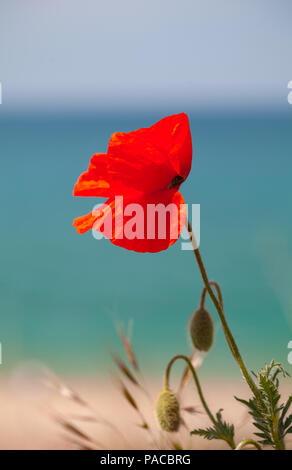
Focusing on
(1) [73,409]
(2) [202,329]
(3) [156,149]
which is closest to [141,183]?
(3) [156,149]

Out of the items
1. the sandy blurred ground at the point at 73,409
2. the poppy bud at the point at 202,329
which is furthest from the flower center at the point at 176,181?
the sandy blurred ground at the point at 73,409

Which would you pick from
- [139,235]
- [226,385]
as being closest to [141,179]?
[139,235]

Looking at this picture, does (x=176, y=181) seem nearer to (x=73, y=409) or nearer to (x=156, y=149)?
(x=156, y=149)

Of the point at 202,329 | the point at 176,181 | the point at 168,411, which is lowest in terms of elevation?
the point at 168,411

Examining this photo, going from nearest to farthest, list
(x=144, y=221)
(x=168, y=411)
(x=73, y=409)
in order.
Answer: (x=144, y=221)
(x=168, y=411)
(x=73, y=409)

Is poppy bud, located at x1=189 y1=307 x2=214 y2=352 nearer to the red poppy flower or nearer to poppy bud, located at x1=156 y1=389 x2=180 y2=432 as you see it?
poppy bud, located at x1=156 y1=389 x2=180 y2=432

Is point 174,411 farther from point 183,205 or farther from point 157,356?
point 157,356
